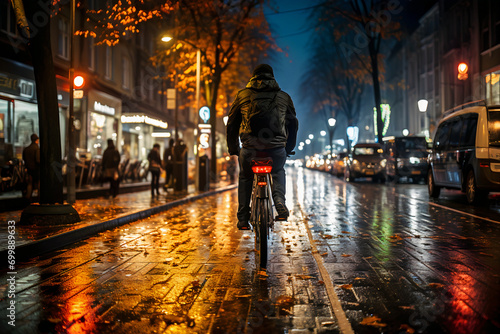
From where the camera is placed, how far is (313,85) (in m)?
63.1

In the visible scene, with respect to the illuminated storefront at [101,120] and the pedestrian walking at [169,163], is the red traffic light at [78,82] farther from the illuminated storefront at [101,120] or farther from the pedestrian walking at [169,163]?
the illuminated storefront at [101,120]

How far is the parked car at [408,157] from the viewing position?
29.4 m

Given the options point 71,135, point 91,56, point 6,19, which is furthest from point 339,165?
point 71,135

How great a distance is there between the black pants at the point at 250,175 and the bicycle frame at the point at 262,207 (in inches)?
8.8

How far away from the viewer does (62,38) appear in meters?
25.0

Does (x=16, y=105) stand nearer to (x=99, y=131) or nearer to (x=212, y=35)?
(x=99, y=131)

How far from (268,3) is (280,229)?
2009 cm

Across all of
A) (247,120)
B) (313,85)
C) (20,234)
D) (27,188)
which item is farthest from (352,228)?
(313,85)

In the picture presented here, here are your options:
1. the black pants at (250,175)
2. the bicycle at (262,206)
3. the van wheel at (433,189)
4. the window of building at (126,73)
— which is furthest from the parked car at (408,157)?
the bicycle at (262,206)

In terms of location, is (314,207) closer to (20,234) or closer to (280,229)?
(280,229)

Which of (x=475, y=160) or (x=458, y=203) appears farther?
(x=458, y=203)

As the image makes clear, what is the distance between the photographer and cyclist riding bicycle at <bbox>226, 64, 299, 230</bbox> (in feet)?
21.3

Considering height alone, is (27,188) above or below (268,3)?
below

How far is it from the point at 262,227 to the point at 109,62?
27544 mm
